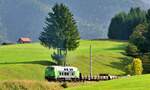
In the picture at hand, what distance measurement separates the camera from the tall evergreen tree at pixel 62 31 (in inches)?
4707

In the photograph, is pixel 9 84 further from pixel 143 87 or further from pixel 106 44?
pixel 106 44

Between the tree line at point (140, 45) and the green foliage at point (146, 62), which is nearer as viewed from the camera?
the green foliage at point (146, 62)

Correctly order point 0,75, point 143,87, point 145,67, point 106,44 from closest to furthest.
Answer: point 143,87 → point 0,75 → point 145,67 → point 106,44

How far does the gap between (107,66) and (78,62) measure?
637cm

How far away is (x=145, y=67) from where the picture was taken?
389 feet

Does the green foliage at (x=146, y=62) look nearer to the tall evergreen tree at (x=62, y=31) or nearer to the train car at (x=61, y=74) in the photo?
the tall evergreen tree at (x=62, y=31)

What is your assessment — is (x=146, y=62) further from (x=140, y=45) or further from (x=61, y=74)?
(x=61, y=74)

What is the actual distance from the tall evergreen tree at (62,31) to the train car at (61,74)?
90.9ft

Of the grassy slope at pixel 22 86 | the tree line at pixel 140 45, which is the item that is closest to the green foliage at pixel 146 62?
the tree line at pixel 140 45

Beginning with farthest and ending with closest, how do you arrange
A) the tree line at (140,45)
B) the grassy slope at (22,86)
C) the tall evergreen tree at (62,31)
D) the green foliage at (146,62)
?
1. the tree line at (140,45)
2. the tall evergreen tree at (62,31)
3. the green foliage at (146,62)
4. the grassy slope at (22,86)

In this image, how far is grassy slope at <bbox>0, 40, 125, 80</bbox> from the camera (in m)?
95.4

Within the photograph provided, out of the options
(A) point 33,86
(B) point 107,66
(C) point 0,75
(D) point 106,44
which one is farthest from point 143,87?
(D) point 106,44

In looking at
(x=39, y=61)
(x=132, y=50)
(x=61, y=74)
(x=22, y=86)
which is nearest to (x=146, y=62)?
(x=132, y=50)

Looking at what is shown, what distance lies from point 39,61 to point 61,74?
2519cm
